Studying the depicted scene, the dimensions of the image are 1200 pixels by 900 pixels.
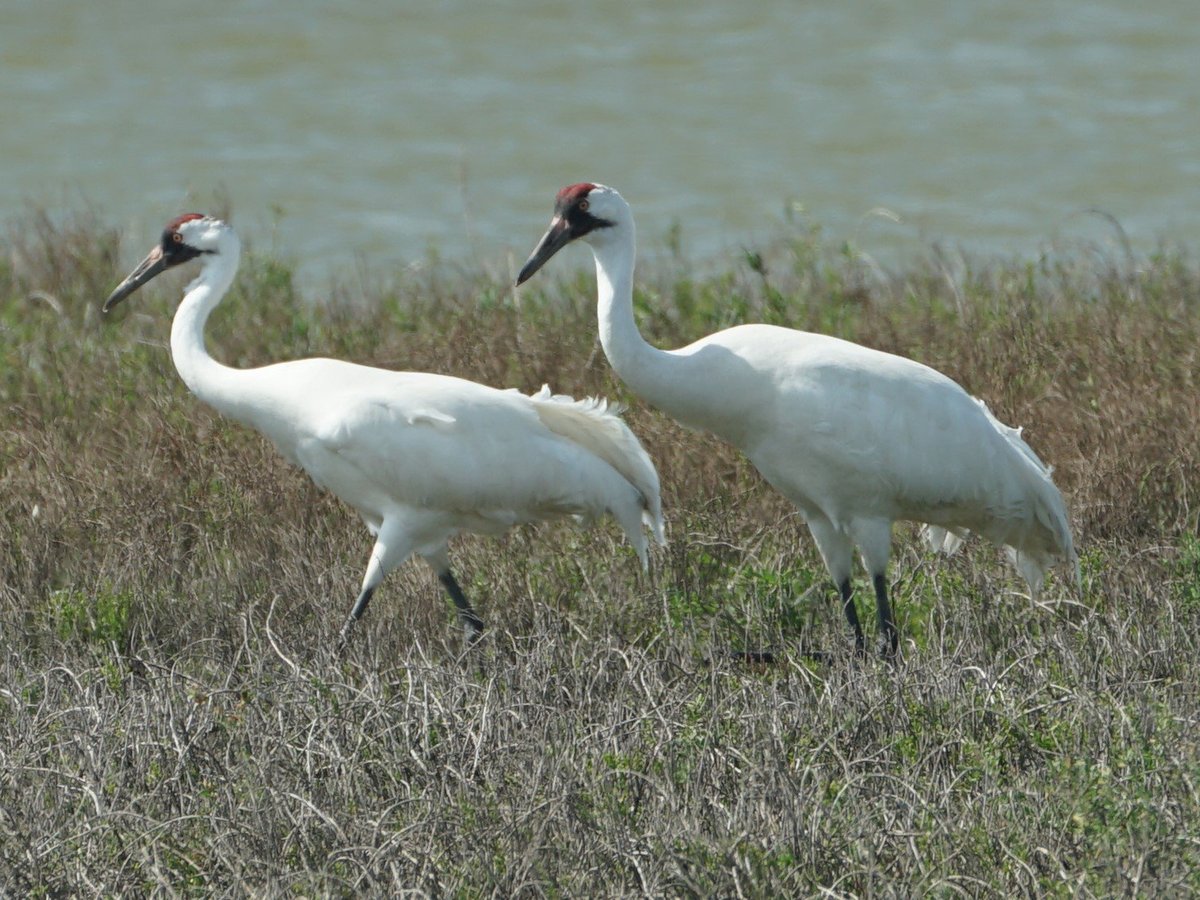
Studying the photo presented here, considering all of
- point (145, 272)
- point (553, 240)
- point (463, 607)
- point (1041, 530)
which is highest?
point (553, 240)

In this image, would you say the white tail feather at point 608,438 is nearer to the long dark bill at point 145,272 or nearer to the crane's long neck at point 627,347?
the crane's long neck at point 627,347

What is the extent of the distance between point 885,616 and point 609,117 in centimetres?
1014

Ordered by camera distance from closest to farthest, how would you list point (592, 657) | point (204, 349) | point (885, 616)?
1. point (592, 657)
2. point (885, 616)
3. point (204, 349)

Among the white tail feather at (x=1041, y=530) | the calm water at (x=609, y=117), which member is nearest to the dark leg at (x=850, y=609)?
the white tail feather at (x=1041, y=530)

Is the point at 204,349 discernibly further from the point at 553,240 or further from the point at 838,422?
the point at 838,422

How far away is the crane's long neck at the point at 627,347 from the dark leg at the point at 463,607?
0.80 metres

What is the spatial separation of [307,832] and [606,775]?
0.58m

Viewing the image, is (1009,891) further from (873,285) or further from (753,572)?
(873,285)

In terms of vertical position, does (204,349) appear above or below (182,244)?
below

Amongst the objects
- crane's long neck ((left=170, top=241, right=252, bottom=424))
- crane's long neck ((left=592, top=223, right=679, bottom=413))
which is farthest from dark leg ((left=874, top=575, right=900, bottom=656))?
crane's long neck ((left=170, top=241, right=252, bottom=424))

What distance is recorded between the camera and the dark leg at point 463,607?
17.9 feet

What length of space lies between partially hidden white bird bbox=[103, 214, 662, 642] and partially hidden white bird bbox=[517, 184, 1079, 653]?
364 mm

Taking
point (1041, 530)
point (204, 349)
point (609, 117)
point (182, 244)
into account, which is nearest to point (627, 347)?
point (1041, 530)

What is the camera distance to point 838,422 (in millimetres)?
5246
